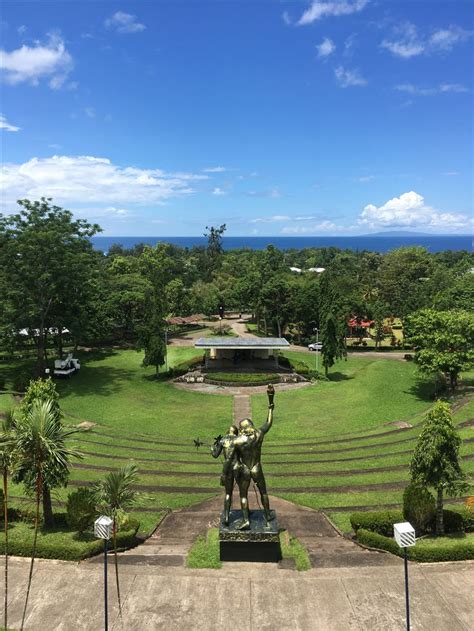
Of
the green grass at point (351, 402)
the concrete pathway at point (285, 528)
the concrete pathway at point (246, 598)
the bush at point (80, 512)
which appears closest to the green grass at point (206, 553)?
the concrete pathway at point (285, 528)

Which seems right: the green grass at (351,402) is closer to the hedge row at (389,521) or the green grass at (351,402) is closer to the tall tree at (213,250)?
the hedge row at (389,521)

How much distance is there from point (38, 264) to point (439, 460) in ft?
140

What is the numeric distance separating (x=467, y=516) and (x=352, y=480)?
6992 millimetres

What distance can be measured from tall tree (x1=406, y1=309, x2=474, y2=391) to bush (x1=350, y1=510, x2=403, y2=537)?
27.8 m

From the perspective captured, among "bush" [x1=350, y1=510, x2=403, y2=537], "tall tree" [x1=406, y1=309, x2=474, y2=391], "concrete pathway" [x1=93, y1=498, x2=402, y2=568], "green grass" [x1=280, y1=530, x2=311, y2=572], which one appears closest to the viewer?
"green grass" [x1=280, y1=530, x2=311, y2=572]

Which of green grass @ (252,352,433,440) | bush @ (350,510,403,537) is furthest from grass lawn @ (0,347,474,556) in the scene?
bush @ (350,510,403,537)

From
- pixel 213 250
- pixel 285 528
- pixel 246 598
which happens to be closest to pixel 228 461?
pixel 246 598

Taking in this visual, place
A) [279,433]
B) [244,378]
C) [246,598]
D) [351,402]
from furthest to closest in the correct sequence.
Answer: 1. [244,378]
2. [351,402]
3. [279,433]
4. [246,598]

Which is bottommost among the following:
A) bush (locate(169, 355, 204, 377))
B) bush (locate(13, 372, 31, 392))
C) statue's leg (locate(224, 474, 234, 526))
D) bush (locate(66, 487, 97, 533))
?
bush (locate(169, 355, 204, 377))

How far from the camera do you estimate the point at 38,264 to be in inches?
1906

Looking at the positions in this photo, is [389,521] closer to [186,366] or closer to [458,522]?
[458,522]

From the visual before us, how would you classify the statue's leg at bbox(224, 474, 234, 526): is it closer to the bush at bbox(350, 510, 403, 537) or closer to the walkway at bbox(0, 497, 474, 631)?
the walkway at bbox(0, 497, 474, 631)

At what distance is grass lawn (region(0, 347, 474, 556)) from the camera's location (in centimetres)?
2462

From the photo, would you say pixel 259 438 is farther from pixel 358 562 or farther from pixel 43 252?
pixel 43 252
